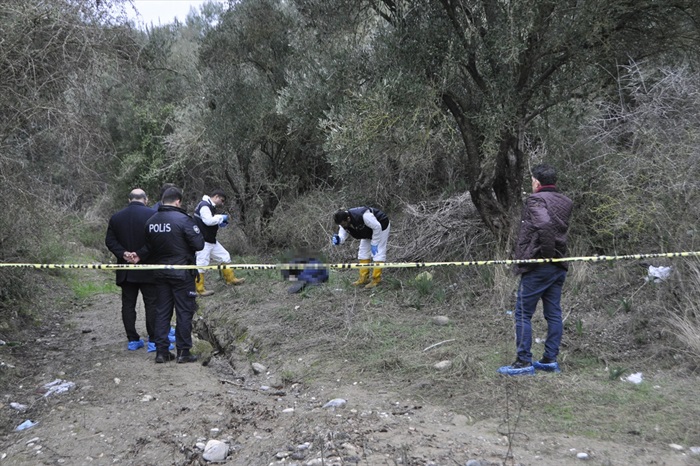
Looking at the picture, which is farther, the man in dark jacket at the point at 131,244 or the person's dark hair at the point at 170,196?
the man in dark jacket at the point at 131,244

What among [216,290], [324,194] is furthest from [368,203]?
[216,290]

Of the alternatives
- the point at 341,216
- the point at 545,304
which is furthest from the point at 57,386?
the point at 545,304

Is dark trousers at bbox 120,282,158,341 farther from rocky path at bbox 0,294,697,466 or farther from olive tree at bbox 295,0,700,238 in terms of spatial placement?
olive tree at bbox 295,0,700,238

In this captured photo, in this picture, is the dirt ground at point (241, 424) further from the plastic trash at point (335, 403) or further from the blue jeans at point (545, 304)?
the blue jeans at point (545, 304)

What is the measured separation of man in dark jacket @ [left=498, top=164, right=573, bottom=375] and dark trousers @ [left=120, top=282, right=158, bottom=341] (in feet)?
13.5

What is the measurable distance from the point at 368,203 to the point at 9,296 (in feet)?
21.2

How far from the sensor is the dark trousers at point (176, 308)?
22.1 feet

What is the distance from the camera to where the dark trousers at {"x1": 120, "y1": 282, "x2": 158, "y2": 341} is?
712 cm

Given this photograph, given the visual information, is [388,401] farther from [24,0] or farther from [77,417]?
[24,0]

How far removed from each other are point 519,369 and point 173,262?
12.5ft

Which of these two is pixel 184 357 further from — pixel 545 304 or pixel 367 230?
pixel 545 304

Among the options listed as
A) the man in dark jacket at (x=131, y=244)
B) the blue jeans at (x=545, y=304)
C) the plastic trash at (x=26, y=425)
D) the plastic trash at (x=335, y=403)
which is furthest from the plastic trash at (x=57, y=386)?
the blue jeans at (x=545, y=304)

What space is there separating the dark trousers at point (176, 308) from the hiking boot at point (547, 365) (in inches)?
148

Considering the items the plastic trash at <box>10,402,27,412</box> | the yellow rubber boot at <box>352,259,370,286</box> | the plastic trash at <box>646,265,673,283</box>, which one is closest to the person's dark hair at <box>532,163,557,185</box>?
the plastic trash at <box>646,265,673,283</box>
